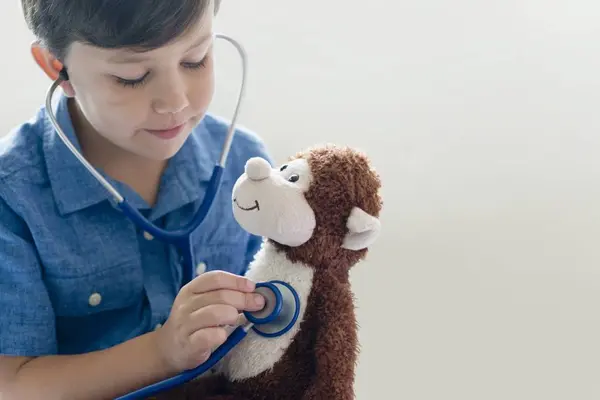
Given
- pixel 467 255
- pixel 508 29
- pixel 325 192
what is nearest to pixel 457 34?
pixel 508 29

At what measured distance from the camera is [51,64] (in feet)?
2.88

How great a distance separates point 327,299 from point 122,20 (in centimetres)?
33

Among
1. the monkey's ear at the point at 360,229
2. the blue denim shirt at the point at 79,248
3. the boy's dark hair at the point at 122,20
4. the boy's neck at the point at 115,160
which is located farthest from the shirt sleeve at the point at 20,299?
the monkey's ear at the point at 360,229

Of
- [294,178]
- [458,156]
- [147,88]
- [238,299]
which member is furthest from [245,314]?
[458,156]

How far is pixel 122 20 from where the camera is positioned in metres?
0.77

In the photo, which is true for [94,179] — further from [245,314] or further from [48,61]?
[245,314]

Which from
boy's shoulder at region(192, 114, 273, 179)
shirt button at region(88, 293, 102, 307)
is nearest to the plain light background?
boy's shoulder at region(192, 114, 273, 179)

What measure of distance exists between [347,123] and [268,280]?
46cm

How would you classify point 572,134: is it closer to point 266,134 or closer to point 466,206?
point 466,206

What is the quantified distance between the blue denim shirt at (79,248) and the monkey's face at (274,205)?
221 millimetres

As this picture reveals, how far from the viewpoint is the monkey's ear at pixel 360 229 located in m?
0.77

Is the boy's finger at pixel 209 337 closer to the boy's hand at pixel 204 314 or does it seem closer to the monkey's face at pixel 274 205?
the boy's hand at pixel 204 314

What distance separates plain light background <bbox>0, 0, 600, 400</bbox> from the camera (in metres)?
1.14

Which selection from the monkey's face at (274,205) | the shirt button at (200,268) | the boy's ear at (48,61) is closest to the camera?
the monkey's face at (274,205)
